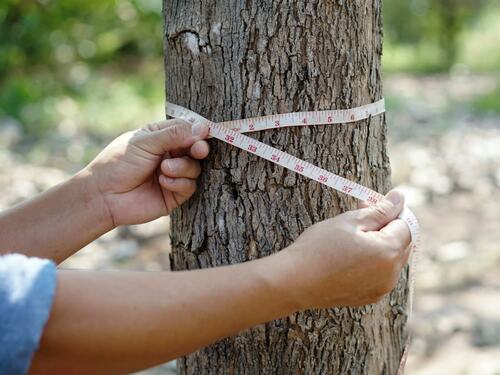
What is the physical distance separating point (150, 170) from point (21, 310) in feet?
2.33

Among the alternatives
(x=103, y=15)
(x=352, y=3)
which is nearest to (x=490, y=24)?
(x=103, y=15)

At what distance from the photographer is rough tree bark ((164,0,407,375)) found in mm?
1629

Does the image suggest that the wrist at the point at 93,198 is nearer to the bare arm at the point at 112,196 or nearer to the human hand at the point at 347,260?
the bare arm at the point at 112,196

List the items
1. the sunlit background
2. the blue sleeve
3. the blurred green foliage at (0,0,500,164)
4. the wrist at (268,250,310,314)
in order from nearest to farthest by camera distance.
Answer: the blue sleeve
the wrist at (268,250,310,314)
the sunlit background
the blurred green foliage at (0,0,500,164)

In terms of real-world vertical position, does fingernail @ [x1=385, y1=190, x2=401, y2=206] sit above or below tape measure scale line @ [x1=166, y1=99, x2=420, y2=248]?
below

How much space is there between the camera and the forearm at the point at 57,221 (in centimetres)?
172

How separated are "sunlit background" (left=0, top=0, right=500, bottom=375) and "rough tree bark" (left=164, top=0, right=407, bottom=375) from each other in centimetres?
139

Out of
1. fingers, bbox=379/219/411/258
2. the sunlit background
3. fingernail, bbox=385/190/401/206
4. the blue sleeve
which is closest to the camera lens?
the blue sleeve

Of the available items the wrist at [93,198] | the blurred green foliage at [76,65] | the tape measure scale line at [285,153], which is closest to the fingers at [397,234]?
the tape measure scale line at [285,153]

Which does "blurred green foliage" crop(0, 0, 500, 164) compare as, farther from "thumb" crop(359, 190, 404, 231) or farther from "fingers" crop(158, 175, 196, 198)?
"thumb" crop(359, 190, 404, 231)

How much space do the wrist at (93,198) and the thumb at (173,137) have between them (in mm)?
178

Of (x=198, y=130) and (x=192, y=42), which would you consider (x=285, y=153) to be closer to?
(x=198, y=130)

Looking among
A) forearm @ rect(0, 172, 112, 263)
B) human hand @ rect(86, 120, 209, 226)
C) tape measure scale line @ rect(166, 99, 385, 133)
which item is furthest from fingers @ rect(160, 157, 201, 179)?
forearm @ rect(0, 172, 112, 263)

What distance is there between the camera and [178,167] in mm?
1671
